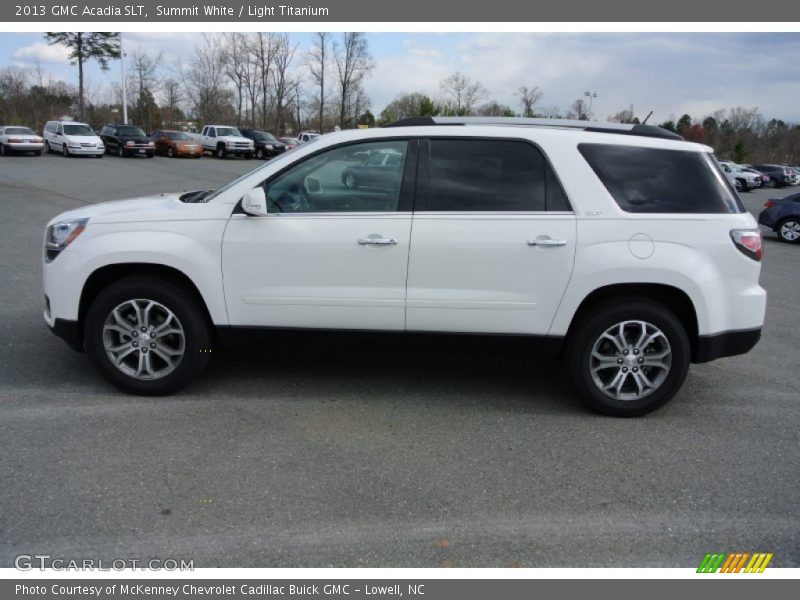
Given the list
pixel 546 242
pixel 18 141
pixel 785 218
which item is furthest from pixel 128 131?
pixel 546 242

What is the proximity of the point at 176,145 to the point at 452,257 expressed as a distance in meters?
36.1

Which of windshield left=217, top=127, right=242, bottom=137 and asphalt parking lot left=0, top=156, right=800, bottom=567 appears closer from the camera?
asphalt parking lot left=0, top=156, right=800, bottom=567

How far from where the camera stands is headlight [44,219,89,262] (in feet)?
14.7

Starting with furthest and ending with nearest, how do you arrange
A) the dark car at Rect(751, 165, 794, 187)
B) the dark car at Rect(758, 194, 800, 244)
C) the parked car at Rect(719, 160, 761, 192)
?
the dark car at Rect(751, 165, 794, 187) < the parked car at Rect(719, 160, 761, 192) < the dark car at Rect(758, 194, 800, 244)

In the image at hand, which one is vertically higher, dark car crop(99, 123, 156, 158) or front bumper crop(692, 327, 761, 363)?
dark car crop(99, 123, 156, 158)

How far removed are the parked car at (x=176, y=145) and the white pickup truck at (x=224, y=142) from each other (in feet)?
3.93

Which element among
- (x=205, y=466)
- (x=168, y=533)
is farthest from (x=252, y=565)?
(x=205, y=466)

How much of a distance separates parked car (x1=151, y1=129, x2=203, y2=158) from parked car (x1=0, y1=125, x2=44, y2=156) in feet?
22.7

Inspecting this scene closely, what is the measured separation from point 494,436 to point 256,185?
90.4 inches

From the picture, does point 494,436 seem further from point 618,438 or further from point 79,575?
point 79,575

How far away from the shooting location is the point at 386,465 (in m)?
3.77

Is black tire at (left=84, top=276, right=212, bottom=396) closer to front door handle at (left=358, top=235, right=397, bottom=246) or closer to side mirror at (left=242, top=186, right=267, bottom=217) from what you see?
side mirror at (left=242, top=186, right=267, bottom=217)

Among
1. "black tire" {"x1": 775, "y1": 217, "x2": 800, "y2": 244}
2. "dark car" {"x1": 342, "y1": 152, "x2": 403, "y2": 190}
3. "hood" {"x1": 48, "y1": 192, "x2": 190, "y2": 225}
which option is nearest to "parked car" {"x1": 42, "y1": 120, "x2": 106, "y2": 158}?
"black tire" {"x1": 775, "y1": 217, "x2": 800, "y2": 244}

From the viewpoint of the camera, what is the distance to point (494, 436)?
13.8 ft
